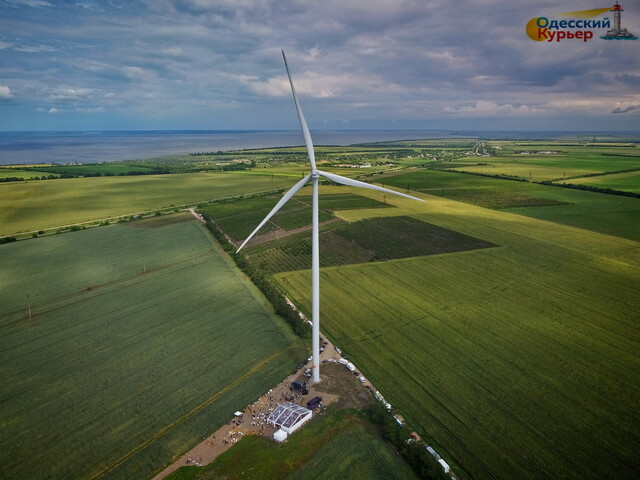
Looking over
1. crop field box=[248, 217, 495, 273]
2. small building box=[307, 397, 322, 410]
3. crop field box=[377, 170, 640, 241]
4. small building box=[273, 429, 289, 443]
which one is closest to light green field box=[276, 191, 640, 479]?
crop field box=[248, 217, 495, 273]

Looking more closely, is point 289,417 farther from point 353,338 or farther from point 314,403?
point 353,338

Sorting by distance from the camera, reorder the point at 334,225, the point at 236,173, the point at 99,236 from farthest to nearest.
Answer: the point at 236,173, the point at 334,225, the point at 99,236

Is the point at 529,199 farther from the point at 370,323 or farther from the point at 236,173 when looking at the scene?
the point at 236,173

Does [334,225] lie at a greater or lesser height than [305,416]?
greater

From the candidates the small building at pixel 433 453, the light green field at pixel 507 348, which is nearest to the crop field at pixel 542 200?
the light green field at pixel 507 348

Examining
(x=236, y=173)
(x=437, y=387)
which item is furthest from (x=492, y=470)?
(x=236, y=173)

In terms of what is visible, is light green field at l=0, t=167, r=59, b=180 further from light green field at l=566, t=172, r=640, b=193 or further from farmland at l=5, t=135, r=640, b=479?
light green field at l=566, t=172, r=640, b=193

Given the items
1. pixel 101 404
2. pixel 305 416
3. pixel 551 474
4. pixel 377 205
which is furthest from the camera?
pixel 377 205
